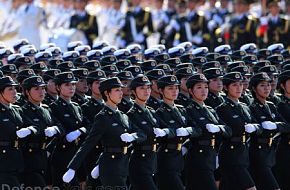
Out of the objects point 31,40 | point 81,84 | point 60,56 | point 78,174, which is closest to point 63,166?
point 78,174

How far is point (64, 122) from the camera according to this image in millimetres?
15492

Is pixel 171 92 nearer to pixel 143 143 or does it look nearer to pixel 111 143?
pixel 143 143

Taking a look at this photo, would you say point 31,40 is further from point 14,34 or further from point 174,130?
point 174,130

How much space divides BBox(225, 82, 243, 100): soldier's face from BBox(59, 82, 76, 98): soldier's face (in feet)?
6.71

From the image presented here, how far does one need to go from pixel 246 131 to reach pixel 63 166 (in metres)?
2.38

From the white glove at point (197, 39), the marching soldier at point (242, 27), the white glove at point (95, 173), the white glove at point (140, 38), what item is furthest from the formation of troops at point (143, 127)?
the white glove at point (197, 39)

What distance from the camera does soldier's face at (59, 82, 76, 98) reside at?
15.5m

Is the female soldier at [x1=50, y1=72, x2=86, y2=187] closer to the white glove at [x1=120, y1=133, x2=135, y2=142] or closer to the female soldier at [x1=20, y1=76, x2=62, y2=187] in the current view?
the female soldier at [x1=20, y1=76, x2=62, y2=187]

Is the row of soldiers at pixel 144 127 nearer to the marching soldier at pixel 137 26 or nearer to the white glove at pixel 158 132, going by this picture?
the white glove at pixel 158 132

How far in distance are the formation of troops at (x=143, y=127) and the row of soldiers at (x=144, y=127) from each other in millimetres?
13

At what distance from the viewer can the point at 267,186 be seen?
601 inches

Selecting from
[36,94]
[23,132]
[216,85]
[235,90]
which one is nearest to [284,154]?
[235,90]

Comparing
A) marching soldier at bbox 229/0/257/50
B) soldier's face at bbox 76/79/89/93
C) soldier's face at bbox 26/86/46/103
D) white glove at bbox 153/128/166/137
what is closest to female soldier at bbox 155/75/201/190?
white glove at bbox 153/128/166/137

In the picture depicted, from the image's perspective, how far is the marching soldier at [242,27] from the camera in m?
Answer: 26.9
